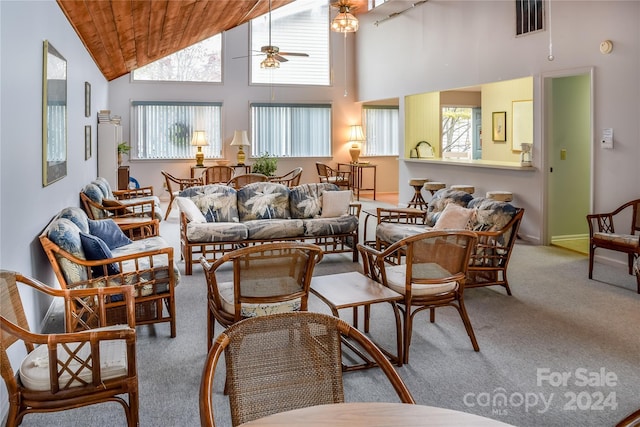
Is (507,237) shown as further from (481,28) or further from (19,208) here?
(481,28)

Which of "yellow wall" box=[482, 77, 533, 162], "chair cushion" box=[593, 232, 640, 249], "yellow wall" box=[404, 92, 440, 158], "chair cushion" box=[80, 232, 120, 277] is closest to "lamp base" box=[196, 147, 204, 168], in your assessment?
"yellow wall" box=[404, 92, 440, 158]

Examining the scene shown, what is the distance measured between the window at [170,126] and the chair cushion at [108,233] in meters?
6.91

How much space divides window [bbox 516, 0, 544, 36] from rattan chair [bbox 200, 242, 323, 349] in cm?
523

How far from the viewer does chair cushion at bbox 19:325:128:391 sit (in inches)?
78.2

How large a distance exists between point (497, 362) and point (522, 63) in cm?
493

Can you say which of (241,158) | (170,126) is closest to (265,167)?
(241,158)

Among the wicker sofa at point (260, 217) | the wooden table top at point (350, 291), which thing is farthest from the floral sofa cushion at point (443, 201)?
the wooden table top at point (350, 291)

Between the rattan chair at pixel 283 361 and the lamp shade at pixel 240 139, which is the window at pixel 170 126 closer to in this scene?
the lamp shade at pixel 240 139

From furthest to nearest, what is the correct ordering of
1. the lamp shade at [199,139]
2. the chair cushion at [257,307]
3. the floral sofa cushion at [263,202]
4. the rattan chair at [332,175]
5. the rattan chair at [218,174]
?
the lamp shade at [199,139] → the rattan chair at [332,175] → the rattan chair at [218,174] → the floral sofa cushion at [263,202] → the chair cushion at [257,307]

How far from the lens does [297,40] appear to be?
11734 mm

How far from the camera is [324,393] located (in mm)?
1579

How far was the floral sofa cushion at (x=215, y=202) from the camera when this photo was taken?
555 cm

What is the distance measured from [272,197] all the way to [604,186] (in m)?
3.58

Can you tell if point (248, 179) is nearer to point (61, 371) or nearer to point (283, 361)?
point (61, 371)
